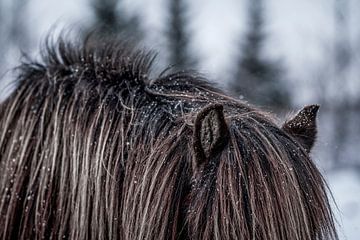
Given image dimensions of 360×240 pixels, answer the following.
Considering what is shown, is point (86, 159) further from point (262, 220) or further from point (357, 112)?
point (357, 112)

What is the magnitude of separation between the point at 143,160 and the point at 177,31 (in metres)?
26.9

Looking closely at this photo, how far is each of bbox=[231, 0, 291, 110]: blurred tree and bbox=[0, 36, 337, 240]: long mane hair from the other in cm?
2159

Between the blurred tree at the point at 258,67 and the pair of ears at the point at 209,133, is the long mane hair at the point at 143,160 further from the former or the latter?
the blurred tree at the point at 258,67

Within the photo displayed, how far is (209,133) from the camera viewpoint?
189 cm

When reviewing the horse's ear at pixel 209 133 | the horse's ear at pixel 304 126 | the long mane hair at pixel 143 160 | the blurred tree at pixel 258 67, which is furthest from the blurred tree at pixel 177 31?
the horse's ear at pixel 209 133

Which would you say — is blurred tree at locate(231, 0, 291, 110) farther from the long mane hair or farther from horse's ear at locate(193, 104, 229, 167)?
horse's ear at locate(193, 104, 229, 167)

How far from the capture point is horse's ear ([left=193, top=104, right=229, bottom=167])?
184 cm

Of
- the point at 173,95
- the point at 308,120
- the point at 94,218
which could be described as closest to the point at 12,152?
the point at 94,218

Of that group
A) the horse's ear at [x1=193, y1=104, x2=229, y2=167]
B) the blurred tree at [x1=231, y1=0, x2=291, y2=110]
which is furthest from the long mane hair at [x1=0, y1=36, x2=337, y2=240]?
the blurred tree at [x1=231, y1=0, x2=291, y2=110]

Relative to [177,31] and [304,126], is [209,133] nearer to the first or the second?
[304,126]

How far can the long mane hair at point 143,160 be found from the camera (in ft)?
6.03

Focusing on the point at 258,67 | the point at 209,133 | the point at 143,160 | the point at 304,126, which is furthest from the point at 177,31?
the point at 209,133

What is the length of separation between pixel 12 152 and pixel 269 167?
950 millimetres

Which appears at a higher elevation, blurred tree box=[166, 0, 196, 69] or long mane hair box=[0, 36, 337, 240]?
blurred tree box=[166, 0, 196, 69]
